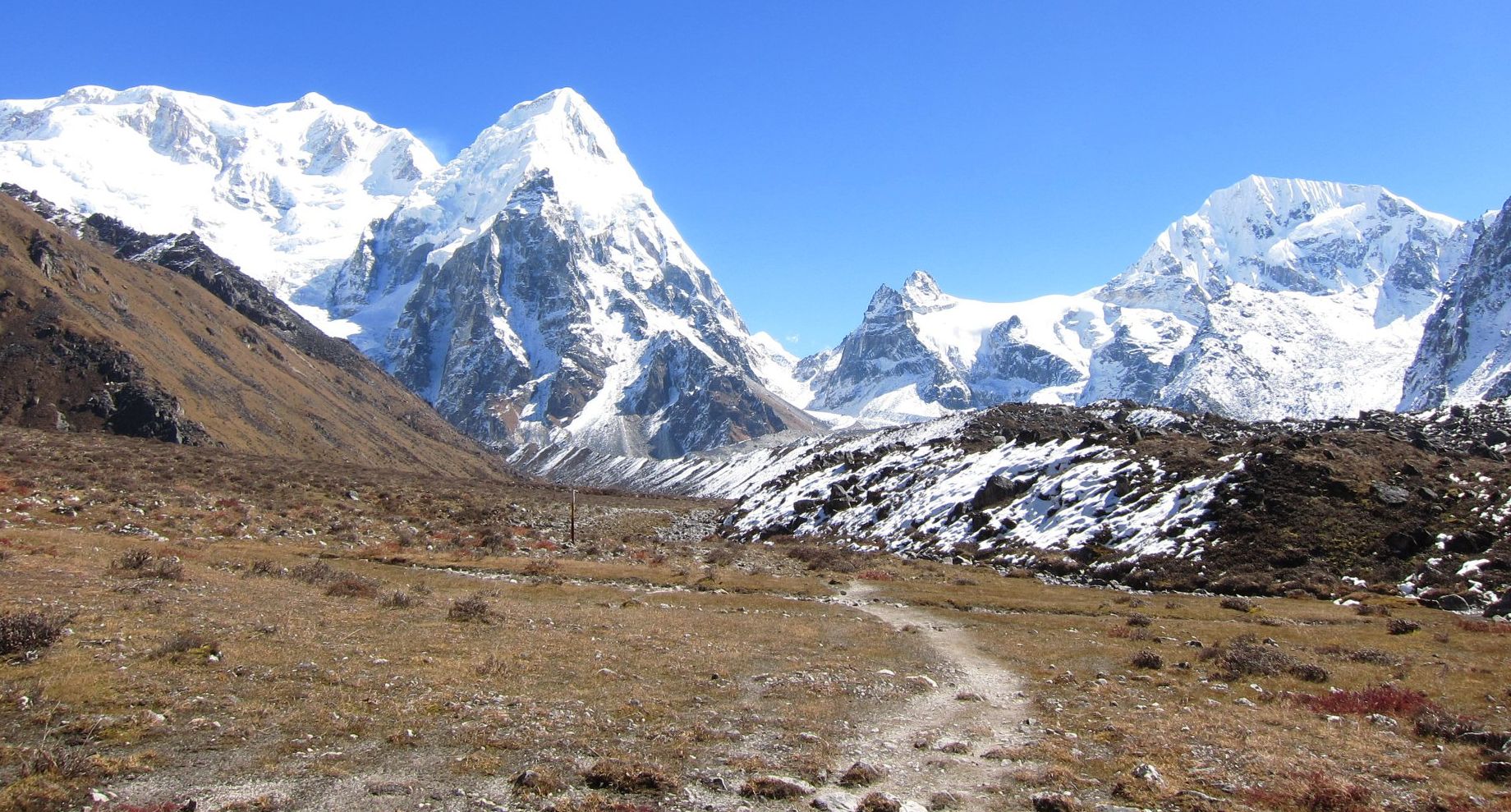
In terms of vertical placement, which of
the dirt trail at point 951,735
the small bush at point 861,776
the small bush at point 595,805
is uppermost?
the small bush at point 595,805

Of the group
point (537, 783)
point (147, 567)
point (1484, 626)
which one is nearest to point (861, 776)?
point (537, 783)

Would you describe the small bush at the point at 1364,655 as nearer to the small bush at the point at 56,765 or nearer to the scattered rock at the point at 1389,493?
the scattered rock at the point at 1389,493

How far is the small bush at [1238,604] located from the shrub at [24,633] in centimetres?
4393

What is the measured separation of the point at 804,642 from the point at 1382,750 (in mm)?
17236

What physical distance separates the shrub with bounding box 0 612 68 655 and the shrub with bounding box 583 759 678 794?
12730 millimetres

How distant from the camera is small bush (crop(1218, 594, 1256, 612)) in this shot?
124ft

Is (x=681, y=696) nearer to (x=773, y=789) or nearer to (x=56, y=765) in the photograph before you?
(x=773, y=789)

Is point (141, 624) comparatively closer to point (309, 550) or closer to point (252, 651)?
point (252, 651)

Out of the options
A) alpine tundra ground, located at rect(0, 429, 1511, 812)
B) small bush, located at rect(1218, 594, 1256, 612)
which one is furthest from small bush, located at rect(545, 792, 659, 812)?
small bush, located at rect(1218, 594, 1256, 612)

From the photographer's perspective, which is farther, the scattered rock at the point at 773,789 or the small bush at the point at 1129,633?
the small bush at the point at 1129,633

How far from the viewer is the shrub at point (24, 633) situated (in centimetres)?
1620

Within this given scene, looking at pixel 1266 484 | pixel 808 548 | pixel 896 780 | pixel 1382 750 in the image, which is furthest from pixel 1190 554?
pixel 896 780

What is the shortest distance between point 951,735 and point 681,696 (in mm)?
6334

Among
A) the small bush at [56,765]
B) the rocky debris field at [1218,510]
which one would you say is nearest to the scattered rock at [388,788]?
the small bush at [56,765]
